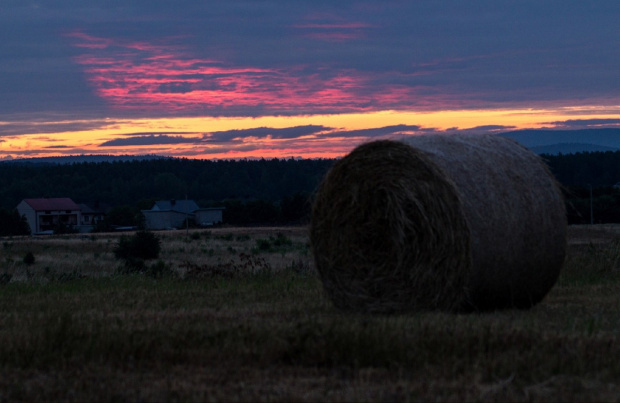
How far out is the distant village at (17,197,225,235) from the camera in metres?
130

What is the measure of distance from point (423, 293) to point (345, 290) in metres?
1.20

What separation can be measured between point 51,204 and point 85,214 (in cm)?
698

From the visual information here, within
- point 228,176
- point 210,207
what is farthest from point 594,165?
point 228,176

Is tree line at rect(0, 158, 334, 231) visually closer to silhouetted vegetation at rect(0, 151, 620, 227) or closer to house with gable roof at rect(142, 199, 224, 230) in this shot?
silhouetted vegetation at rect(0, 151, 620, 227)

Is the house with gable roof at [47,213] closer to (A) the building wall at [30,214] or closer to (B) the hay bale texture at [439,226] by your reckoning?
(A) the building wall at [30,214]

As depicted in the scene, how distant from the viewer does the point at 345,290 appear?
1178cm

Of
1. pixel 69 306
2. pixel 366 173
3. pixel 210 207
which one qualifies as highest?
pixel 366 173

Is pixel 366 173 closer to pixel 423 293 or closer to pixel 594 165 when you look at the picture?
pixel 423 293

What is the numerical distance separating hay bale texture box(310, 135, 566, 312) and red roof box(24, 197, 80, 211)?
129 metres

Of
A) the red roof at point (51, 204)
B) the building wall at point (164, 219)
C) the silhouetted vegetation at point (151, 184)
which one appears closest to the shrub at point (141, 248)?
the silhouetted vegetation at point (151, 184)

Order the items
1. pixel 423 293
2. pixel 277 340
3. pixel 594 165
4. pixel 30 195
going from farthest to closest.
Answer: pixel 30 195 → pixel 594 165 → pixel 423 293 → pixel 277 340

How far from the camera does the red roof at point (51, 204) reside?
135125 millimetres

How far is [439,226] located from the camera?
10.9 metres

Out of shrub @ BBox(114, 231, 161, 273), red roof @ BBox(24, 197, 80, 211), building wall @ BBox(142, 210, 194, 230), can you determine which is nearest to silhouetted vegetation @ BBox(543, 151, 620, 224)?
shrub @ BBox(114, 231, 161, 273)
